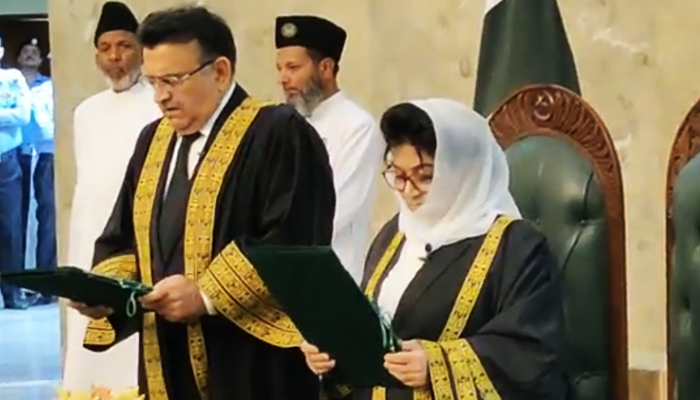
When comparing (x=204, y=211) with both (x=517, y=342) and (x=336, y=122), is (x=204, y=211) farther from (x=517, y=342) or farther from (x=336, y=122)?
(x=336, y=122)

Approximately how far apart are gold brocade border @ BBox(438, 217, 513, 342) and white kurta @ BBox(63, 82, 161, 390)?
85.7 inches

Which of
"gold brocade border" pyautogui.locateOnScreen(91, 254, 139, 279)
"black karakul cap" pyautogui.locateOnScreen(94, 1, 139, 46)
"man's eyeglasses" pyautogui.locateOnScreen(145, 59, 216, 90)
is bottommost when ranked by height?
"gold brocade border" pyautogui.locateOnScreen(91, 254, 139, 279)

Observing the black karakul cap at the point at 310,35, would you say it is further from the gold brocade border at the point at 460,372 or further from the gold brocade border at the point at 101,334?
the gold brocade border at the point at 460,372

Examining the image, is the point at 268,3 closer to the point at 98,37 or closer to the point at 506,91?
the point at 98,37

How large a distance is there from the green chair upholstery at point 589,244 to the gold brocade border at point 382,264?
456 millimetres

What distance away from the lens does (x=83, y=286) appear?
288cm

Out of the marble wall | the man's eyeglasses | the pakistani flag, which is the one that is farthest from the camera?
the marble wall

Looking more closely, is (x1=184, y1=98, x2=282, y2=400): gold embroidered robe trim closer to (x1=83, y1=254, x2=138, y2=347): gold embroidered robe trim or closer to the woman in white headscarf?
(x1=83, y1=254, x2=138, y2=347): gold embroidered robe trim

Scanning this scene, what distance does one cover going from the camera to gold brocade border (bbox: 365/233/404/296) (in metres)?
2.86

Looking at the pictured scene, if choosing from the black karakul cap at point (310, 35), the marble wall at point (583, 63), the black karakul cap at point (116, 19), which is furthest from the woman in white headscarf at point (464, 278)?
the black karakul cap at point (116, 19)

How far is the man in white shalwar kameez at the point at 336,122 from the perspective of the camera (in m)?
4.46

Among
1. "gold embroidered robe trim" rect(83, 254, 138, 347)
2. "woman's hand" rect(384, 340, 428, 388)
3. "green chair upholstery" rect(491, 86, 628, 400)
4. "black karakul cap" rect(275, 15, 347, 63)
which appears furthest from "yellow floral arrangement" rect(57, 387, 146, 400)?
"black karakul cap" rect(275, 15, 347, 63)

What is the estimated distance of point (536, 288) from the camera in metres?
2.65

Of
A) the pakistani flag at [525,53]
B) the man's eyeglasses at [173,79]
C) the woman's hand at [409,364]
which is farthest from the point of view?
the pakistani flag at [525,53]
